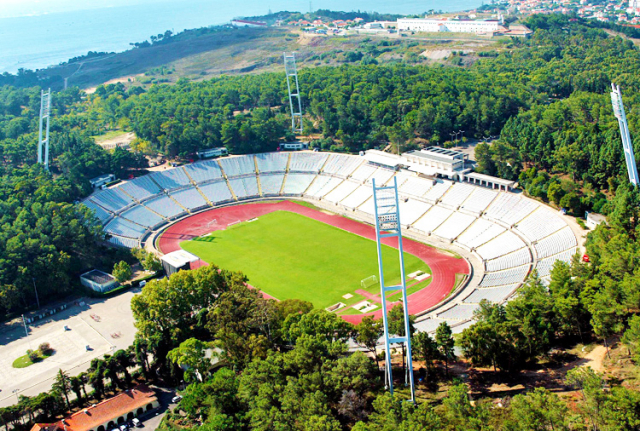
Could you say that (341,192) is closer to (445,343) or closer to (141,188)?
(141,188)

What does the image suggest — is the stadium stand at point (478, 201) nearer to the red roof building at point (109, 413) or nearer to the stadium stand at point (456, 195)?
the stadium stand at point (456, 195)

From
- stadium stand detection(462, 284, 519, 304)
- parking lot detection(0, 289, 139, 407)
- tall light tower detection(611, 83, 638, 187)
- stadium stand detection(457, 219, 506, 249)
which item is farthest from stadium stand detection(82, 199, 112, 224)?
tall light tower detection(611, 83, 638, 187)

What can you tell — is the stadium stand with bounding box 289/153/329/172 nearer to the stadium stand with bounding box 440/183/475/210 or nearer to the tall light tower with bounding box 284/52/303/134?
the tall light tower with bounding box 284/52/303/134

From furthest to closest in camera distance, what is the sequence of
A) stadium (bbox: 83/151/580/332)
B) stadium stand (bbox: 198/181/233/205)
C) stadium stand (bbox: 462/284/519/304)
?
stadium stand (bbox: 198/181/233/205), stadium (bbox: 83/151/580/332), stadium stand (bbox: 462/284/519/304)

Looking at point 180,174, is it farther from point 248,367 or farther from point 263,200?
point 248,367

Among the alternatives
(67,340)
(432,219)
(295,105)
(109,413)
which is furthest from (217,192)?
(109,413)

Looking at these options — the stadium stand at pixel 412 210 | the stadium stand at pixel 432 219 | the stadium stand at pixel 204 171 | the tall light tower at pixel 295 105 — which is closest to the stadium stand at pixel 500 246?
the stadium stand at pixel 432 219

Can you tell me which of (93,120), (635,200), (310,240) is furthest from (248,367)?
(93,120)
